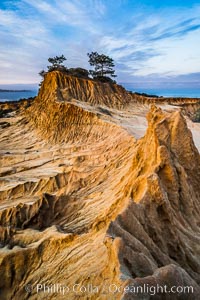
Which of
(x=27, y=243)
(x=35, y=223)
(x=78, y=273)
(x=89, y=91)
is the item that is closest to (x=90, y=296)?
(x=78, y=273)

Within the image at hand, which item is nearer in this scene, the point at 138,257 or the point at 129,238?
the point at 138,257

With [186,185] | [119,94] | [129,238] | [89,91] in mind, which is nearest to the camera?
[129,238]

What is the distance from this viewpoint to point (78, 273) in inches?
225

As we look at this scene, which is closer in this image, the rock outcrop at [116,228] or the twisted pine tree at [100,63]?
the rock outcrop at [116,228]

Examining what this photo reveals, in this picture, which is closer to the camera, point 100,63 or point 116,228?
point 116,228

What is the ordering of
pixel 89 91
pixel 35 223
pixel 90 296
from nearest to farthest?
pixel 90 296 < pixel 35 223 < pixel 89 91

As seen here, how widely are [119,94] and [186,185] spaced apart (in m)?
28.1

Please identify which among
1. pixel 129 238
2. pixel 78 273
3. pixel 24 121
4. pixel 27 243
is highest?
pixel 129 238

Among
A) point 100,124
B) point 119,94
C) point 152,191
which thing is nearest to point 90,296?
point 152,191

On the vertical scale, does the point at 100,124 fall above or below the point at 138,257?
below

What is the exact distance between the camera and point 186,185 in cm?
774

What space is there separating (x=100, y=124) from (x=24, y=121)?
13.1 meters

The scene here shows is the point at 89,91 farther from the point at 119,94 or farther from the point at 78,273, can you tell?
the point at 78,273

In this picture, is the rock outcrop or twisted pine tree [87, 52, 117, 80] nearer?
the rock outcrop
